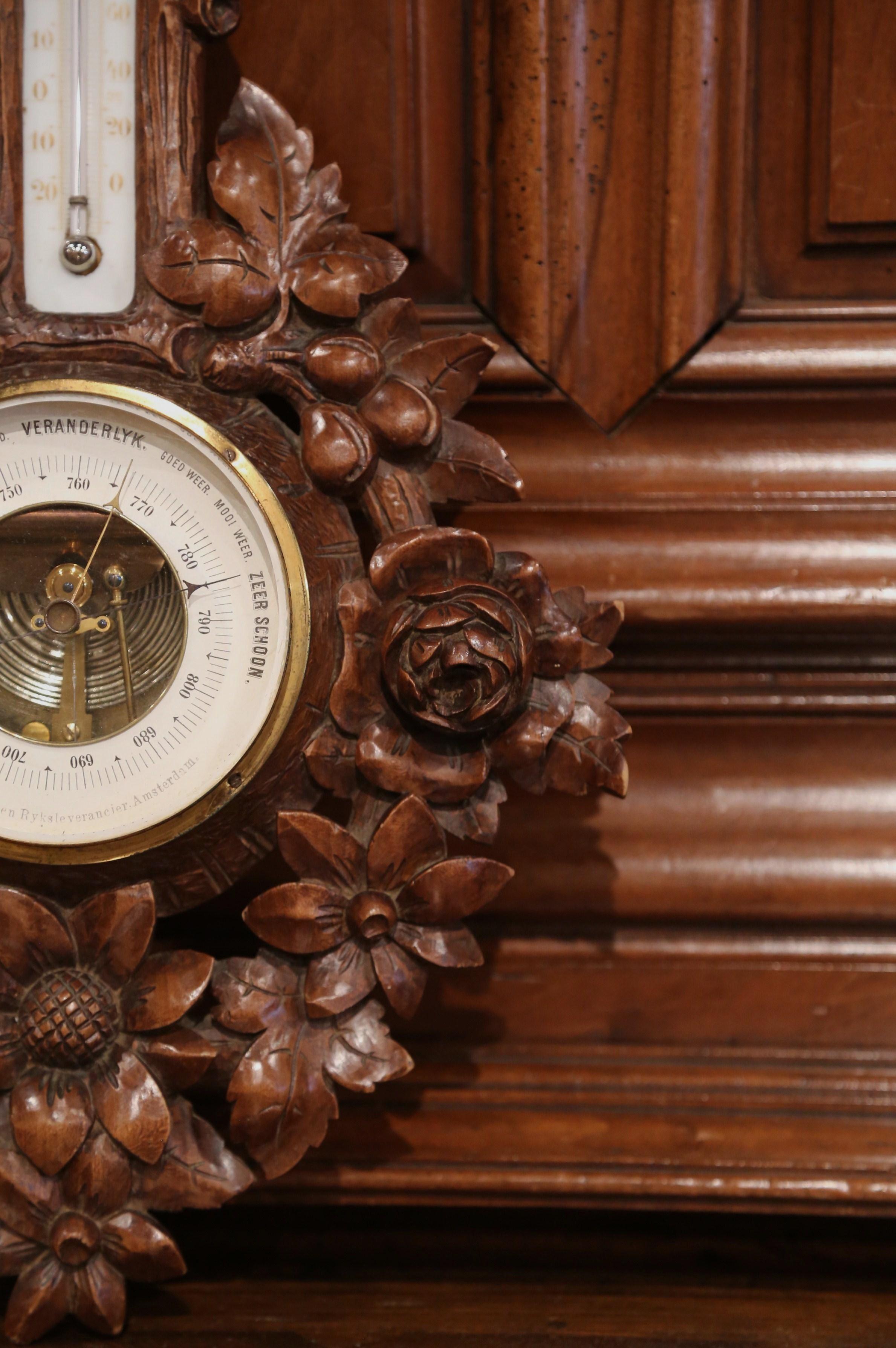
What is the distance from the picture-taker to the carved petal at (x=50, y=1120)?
458 mm

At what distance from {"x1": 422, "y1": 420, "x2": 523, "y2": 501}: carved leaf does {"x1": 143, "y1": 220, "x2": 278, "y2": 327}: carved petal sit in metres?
0.09

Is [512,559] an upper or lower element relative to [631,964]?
upper

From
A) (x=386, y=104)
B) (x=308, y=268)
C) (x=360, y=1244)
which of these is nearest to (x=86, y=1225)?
(x=360, y=1244)

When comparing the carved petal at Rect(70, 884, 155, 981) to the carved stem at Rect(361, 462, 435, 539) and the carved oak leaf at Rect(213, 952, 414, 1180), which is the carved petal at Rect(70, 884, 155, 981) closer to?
the carved oak leaf at Rect(213, 952, 414, 1180)

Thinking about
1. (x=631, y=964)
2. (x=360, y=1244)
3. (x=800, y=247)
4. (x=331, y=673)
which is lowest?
(x=360, y=1244)

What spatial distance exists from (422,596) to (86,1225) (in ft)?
0.89

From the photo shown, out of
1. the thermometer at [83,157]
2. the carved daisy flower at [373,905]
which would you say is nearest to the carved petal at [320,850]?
the carved daisy flower at [373,905]

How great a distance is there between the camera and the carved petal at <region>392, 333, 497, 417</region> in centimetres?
48

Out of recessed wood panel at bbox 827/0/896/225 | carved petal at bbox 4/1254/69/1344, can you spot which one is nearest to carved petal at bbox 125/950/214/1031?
carved petal at bbox 4/1254/69/1344

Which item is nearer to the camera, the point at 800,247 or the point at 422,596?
the point at 422,596

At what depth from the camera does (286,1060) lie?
0.47m

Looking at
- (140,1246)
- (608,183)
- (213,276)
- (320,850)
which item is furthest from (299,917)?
(608,183)

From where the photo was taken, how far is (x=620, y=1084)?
560 millimetres

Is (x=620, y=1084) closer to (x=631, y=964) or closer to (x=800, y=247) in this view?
(x=631, y=964)
